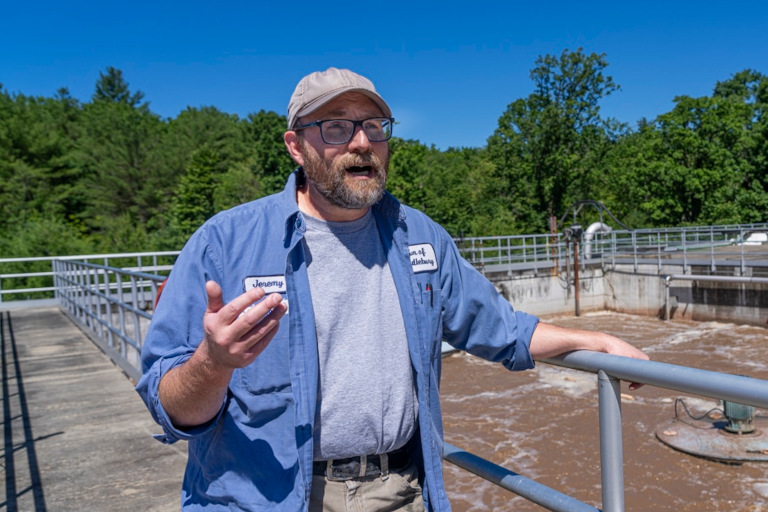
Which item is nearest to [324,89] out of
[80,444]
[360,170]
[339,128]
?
[339,128]

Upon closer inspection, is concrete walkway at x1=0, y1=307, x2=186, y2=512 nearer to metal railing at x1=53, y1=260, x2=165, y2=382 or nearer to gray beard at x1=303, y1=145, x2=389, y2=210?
metal railing at x1=53, y1=260, x2=165, y2=382

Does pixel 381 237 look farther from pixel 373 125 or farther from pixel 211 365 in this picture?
pixel 211 365

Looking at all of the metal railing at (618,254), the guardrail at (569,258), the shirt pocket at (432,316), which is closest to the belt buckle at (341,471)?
the shirt pocket at (432,316)

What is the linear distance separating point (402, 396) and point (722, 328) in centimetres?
2084

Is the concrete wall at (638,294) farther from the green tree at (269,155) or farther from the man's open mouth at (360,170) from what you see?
the green tree at (269,155)

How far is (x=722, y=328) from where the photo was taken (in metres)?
19.8

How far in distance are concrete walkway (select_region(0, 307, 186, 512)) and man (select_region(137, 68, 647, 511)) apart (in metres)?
1.89

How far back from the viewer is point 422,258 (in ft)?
5.72

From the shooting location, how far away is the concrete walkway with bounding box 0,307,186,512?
3.32 m

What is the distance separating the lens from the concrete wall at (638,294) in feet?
64.8

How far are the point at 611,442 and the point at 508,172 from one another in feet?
143

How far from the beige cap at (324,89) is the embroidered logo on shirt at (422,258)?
0.39 m

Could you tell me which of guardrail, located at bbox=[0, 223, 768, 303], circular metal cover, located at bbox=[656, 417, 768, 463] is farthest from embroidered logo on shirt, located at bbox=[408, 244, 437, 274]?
guardrail, located at bbox=[0, 223, 768, 303]

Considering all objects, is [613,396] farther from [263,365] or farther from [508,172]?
[508,172]
